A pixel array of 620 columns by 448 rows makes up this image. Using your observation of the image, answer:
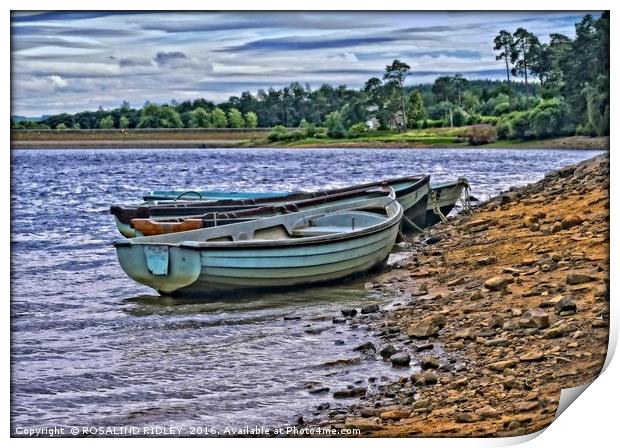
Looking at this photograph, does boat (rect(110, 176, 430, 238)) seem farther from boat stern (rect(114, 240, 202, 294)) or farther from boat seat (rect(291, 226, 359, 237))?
boat stern (rect(114, 240, 202, 294))

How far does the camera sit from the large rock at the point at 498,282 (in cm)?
1045

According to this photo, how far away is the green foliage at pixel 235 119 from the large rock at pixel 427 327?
2303 millimetres

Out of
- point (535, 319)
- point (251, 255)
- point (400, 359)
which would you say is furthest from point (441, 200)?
point (400, 359)

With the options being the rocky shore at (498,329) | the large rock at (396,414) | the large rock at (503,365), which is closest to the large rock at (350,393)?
the rocky shore at (498,329)

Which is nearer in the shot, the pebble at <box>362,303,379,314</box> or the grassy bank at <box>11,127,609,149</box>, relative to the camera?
the grassy bank at <box>11,127,609,149</box>

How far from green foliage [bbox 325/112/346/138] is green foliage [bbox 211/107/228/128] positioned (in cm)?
95

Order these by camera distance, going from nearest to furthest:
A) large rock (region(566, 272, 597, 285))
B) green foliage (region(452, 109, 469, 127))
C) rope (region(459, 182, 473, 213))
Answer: large rock (region(566, 272, 597, 285))
green foliage (region(452, 109, 469, 127))
rope (region(459, 182, 473, 213))

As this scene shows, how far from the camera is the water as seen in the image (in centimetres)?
850

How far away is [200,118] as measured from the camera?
9.91m

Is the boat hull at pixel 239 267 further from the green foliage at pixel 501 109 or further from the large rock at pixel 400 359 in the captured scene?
the large rock at pixel 400 359

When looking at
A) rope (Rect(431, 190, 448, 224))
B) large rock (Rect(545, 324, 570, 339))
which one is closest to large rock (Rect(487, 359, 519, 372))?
large rock (Rect(545, 324, 570, 339))

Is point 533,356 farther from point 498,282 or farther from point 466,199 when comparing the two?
point 466,199

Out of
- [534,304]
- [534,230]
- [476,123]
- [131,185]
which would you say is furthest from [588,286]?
[131,185]
